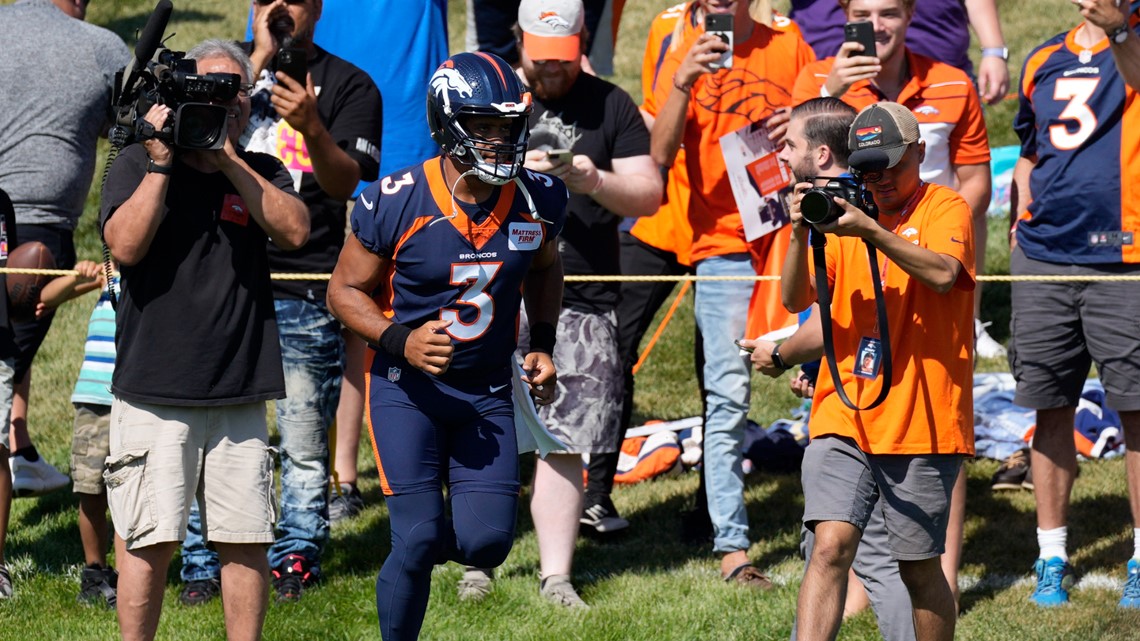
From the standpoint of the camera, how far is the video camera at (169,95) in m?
4.81

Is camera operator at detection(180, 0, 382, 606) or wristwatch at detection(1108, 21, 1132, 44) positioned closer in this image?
wristwatch at detection(1108, 21, 1132, 44)

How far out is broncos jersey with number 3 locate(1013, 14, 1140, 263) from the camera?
20.5 feet

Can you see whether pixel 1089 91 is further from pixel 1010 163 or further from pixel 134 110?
pixel 1010 163

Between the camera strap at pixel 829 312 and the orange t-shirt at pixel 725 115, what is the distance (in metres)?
1.95

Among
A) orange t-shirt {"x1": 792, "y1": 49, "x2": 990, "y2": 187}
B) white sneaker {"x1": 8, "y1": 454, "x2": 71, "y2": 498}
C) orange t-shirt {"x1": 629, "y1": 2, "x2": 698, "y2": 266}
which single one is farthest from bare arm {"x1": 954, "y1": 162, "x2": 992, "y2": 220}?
white sneaker {"x1": 8, "y1": 454, "x2": 71, "y2": 498}

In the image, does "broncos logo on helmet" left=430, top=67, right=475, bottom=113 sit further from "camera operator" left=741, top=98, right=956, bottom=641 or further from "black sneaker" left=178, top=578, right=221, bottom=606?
"black sneaker" left=178, top=578, right=221, bottom=606

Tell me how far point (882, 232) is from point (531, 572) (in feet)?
9.32

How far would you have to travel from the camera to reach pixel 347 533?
7285 millimetres

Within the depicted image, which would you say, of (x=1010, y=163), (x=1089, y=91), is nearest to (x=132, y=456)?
(x=1089, y=91)

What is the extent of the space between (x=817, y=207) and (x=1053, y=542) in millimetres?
2723

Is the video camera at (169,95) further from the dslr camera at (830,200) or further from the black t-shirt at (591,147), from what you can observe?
the dslr camera at (830,200)

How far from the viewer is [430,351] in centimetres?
468

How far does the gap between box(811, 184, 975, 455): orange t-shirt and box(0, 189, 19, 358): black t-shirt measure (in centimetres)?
354

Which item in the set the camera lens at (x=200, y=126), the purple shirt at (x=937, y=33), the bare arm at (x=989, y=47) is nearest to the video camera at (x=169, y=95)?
the camera lens at (x=200, y=126)
